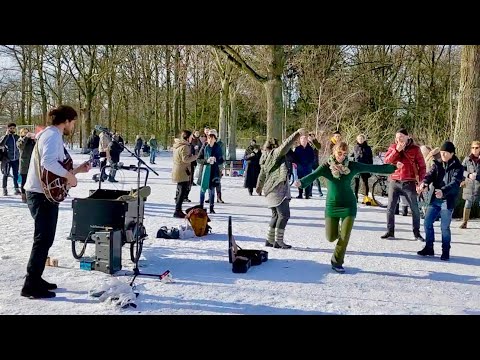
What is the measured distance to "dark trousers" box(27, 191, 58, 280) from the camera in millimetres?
5000

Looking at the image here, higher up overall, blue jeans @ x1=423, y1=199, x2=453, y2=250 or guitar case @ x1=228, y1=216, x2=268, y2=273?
blue jeans @ x1=423, y1=199, x2=453, y2=250

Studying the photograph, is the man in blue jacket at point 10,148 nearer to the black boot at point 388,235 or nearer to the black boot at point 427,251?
the black boot at point 388,235

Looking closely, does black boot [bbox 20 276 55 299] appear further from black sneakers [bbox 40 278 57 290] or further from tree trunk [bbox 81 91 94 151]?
tree trunk [bbox 81 91 94 151]

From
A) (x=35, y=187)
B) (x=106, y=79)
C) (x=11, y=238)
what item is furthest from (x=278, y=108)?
(x=106, y=79)

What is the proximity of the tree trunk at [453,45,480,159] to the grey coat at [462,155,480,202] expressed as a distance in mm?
1815

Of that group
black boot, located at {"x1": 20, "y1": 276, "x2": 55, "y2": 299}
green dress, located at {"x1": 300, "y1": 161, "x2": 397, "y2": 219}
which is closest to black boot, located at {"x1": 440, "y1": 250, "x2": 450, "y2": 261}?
green dress, located at {"x1": 300, "y1": 161, "x2": 397, "y2": 219}

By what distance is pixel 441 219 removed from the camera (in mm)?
7250

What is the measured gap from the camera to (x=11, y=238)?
7.77m

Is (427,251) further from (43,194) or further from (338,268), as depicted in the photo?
(43,194)

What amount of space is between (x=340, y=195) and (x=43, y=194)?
3.49m

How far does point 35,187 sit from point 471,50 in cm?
972
